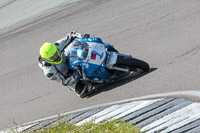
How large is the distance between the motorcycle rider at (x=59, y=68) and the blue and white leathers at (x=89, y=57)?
157mm

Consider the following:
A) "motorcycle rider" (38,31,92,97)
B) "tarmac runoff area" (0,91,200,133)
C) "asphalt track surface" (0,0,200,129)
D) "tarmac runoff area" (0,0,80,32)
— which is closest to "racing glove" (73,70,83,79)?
"motorcycle rider" (38,31,92,97)

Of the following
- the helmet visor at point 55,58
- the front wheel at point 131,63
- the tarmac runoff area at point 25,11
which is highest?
the helmet visor at point 55,58

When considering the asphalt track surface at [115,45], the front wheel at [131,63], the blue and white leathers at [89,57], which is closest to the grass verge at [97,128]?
the asphalt track surface at [115,45]

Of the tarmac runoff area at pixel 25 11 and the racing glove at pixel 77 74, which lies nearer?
the racing glove at pixel 77 74

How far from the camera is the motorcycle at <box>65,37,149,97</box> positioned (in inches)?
320

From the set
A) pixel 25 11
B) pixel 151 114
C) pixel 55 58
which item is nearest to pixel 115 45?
pixel 55 58

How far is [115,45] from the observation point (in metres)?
10.6

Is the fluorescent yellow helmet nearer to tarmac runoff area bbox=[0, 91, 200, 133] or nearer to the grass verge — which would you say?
tarmac runoff area bbox=[0, 91, 200, 133]

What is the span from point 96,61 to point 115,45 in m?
2.52

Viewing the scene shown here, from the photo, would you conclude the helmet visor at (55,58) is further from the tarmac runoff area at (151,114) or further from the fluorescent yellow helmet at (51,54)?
the tarmac runoff area at (151,114)

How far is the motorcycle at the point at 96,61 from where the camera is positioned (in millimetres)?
8125

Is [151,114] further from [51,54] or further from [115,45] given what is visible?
[115,45]

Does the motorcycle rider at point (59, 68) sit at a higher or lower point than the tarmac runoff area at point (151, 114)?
higher

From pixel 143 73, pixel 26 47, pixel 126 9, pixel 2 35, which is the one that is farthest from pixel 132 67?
pixel 2 35
